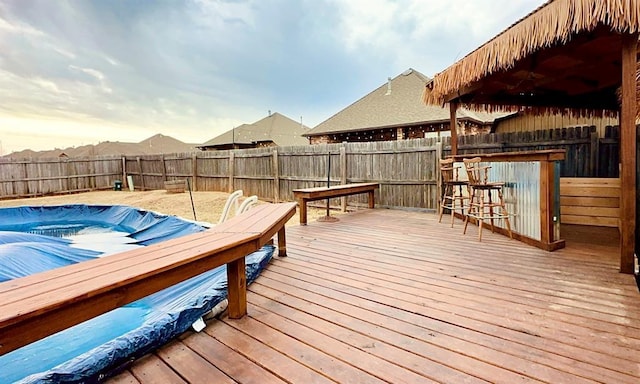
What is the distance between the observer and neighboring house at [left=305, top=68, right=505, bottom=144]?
Answer: 10.4 metres

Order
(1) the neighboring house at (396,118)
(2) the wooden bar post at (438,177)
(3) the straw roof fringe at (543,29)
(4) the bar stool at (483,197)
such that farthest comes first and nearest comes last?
(1) the neighboring house at (396,118) → (2) the wooden bar post at (438,177) → (4) the bar stool at (483,197) → (3) the straw roof fringe at (543,29)

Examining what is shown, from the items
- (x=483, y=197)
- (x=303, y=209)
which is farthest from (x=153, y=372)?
(x=483, y=197)

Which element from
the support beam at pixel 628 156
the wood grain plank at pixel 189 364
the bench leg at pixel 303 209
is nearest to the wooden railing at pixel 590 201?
the support beam at pixel 628 156

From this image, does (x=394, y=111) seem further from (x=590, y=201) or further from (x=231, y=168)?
(x=590, y=201)

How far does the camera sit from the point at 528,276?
2.69m

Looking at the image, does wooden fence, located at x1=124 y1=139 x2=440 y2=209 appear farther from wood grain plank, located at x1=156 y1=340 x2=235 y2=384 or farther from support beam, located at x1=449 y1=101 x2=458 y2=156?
wood grain plank, located at x1=156 y1=340 x2=235 y2=384

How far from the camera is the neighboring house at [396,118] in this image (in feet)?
34.1

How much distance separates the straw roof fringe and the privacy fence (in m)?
1.99

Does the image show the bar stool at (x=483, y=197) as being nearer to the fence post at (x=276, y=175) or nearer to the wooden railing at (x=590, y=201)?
the wooden railing at (x=590, y=201)

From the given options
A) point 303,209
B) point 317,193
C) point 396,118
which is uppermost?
point 396,118

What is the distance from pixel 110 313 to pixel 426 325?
3159 mm

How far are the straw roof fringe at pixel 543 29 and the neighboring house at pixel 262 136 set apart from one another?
54.9 feet

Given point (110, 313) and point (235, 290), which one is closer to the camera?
point (235, 290)

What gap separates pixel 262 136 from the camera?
2216cm
